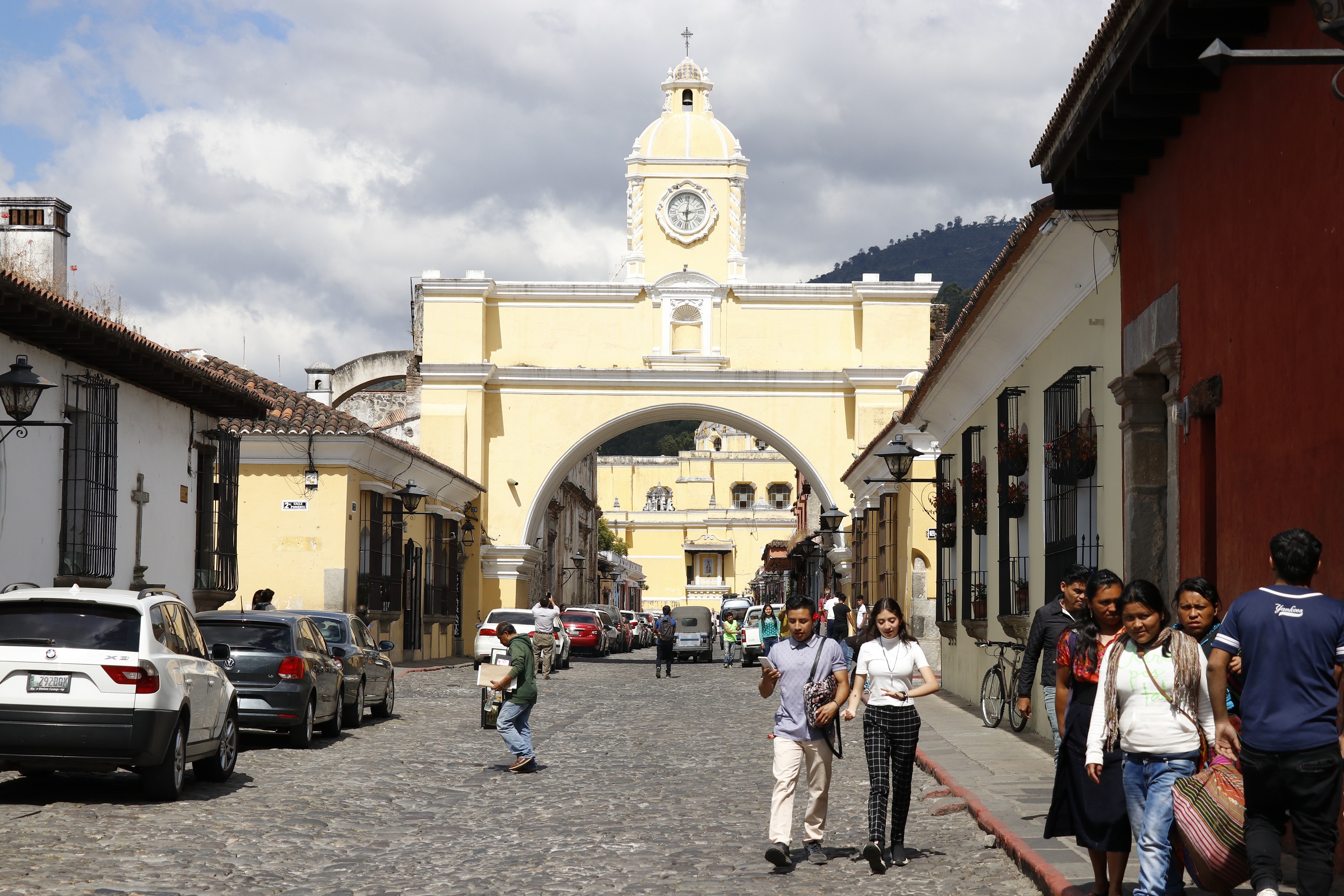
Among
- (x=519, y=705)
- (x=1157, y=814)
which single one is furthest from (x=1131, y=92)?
(x=519, y=705)

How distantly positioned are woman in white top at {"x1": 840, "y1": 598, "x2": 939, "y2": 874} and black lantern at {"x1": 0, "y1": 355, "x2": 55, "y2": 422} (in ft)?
25.7

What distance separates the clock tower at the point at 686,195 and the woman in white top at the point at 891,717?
33.9 meters

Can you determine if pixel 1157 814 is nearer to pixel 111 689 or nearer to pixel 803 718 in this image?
pixel 803 718

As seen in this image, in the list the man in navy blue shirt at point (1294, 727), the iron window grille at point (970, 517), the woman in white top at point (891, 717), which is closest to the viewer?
the man in navy blue shirt at point (1294, 727)

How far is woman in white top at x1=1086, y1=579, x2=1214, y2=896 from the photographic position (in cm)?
626

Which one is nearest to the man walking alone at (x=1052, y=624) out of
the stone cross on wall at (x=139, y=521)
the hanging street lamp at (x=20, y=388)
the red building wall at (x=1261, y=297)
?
the red building wall at (x=1261, y=297)

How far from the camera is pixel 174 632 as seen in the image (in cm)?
1132

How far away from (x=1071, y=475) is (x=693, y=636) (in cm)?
3144

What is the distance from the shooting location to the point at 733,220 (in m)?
43.5

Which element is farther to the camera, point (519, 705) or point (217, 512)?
point (217, 512)

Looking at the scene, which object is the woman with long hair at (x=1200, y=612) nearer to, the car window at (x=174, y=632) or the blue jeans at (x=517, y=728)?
the car window at (x=174, y=632)

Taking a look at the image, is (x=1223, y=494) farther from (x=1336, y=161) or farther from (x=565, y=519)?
(x=565, y=519)

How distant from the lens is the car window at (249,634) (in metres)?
14.7

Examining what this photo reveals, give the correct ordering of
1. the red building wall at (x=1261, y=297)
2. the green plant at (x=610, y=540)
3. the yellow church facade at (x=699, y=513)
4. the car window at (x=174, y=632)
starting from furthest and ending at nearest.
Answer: the yellow church facade at (x=699, y=513) < the green plant at (x=610, y=540) < the car window at (x=174, y=632) < the red building wall at (x=1261, y=297)
